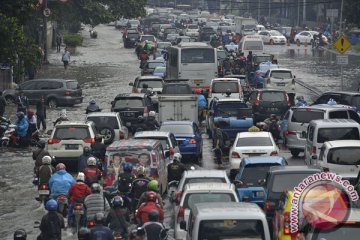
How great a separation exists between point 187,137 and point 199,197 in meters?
14.2

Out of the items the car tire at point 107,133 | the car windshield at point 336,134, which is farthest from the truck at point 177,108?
the car windshield at point 336,134

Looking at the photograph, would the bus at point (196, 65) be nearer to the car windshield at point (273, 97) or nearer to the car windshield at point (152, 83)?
the car windshield at point (152, 83)

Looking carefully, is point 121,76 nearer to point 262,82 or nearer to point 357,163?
point 262,82

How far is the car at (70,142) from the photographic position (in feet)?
110

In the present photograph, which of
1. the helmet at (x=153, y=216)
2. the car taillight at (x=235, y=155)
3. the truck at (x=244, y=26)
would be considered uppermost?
the helmet at (x=153, y=216)

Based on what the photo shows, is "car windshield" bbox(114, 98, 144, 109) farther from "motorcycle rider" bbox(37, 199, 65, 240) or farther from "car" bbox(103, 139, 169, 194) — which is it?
"motorcycle rider" bbox(37, 199, 65, 240)

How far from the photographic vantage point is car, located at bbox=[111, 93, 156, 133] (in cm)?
4182

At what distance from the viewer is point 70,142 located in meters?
33.5

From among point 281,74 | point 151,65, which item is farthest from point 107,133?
point 151,65

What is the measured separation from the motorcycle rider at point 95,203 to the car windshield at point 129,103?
20.2 m

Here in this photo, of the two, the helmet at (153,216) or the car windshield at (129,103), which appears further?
the car windshield at (129,103)

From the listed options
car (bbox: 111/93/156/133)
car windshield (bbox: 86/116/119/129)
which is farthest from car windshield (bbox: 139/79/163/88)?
car windshield (bbox: 86/116/119/129)

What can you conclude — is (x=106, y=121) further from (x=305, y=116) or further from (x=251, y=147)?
(x=305, y=116)

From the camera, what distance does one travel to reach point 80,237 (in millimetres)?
A: 17844
